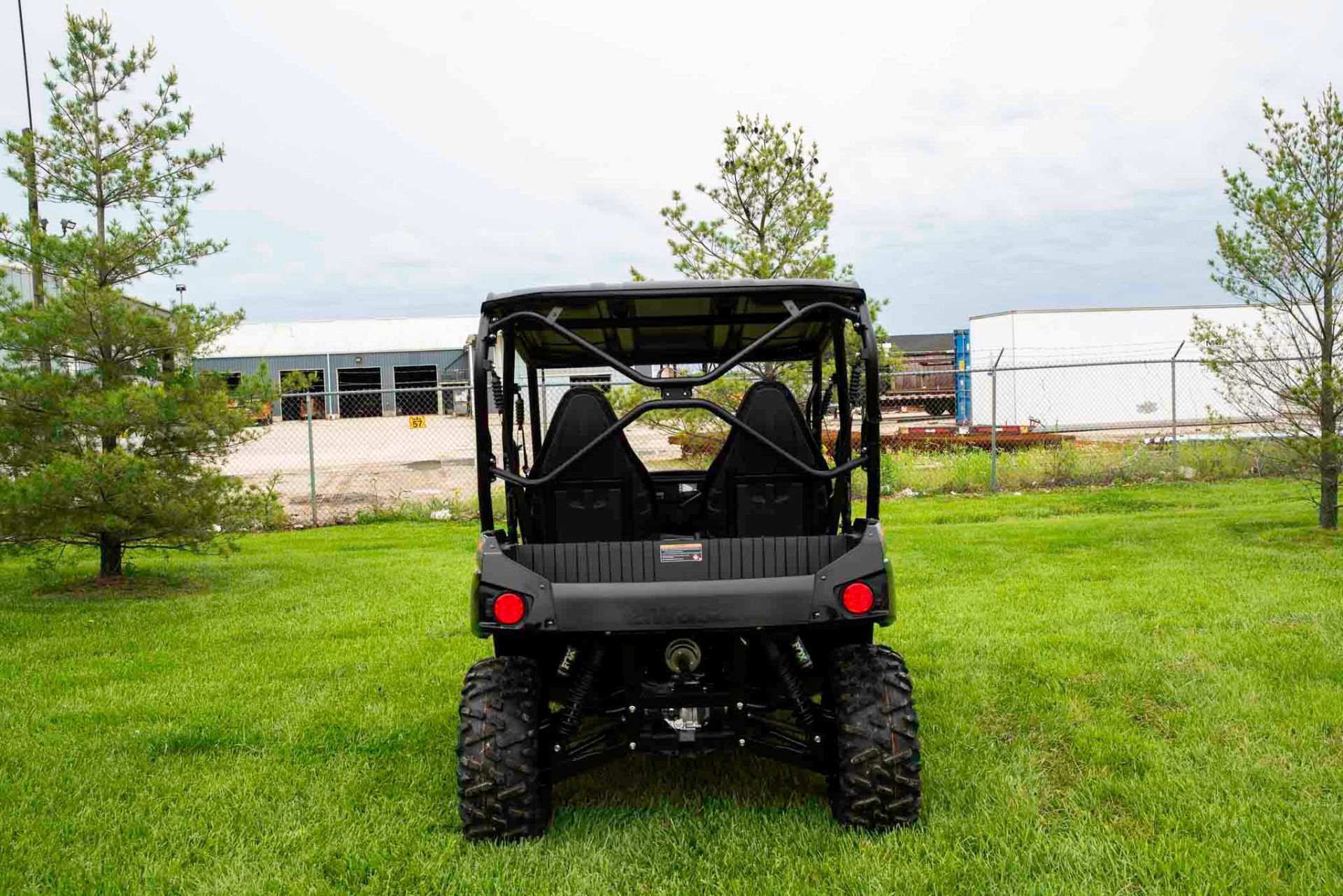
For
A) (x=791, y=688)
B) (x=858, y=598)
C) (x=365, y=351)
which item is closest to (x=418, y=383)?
(x=365, y=351)

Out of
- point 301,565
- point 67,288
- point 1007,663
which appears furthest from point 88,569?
point 1007,663

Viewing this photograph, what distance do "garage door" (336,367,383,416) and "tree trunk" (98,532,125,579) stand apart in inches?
1294

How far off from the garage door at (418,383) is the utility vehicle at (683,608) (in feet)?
124

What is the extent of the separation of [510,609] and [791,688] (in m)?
1.02

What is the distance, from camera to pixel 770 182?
36.6 feet

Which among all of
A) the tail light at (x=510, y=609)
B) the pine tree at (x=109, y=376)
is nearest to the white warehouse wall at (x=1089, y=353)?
the pine tree at (x=109, y=376)

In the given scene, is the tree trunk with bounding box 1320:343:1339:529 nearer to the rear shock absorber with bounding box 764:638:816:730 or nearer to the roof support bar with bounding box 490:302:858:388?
the roof support bar with bounding box 490:302:858:388

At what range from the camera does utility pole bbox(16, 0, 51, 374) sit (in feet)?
26.9

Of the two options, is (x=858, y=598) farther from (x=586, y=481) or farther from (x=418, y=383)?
(x=418, y=383)

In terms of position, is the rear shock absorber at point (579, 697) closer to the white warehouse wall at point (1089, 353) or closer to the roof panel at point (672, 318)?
the roof panel at point (672, 318)

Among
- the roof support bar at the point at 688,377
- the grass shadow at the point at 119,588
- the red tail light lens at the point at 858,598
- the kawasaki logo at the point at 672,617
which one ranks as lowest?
the grass shadow at the point at 119,588

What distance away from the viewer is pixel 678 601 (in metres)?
3.48

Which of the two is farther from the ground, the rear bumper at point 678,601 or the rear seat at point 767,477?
the rear seat at point 767,477

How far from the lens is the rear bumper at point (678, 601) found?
3.48 m
